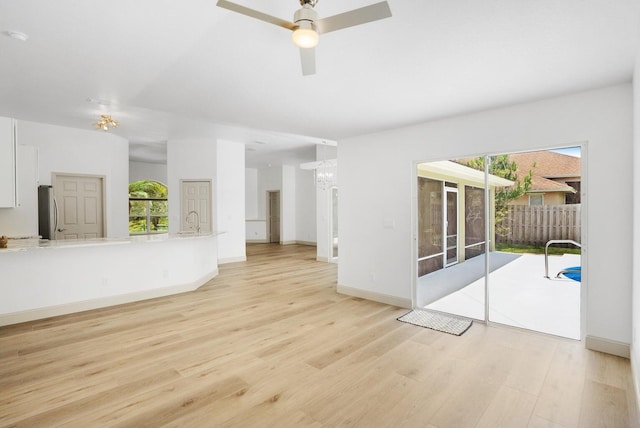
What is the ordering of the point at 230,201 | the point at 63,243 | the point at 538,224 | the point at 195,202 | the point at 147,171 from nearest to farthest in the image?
the point at 538,224
the point at 63,243
the point at 195,202
the point at 230,201
the point at 147,171

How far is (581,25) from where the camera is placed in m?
2.07

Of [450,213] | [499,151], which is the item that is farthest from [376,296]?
[499,151]

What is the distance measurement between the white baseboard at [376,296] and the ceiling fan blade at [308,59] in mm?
3487

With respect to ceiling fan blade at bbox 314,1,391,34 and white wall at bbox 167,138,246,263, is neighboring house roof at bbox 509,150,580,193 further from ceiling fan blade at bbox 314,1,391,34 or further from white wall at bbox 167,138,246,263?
white wall at bbox 167,138,246,263

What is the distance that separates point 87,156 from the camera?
630 cm

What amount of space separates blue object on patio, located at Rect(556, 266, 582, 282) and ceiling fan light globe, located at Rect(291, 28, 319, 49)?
11.8 ft

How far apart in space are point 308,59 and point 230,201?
648 centimetres

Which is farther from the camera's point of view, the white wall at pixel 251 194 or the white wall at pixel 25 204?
the white wall at pixel 251 194

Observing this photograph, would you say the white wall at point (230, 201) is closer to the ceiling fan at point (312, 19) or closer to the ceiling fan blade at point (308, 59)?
the ceiling fan blade at point (308, 59)

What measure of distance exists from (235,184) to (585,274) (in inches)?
281

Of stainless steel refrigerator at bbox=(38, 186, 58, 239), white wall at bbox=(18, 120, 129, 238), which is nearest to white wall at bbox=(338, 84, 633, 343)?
white wall at bbox=(18, 120, 129, 238)

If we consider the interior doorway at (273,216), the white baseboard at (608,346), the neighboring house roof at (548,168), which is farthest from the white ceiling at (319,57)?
the interior doorway at (273,216)

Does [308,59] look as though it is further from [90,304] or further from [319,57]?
[90,304]

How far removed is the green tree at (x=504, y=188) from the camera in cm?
380
